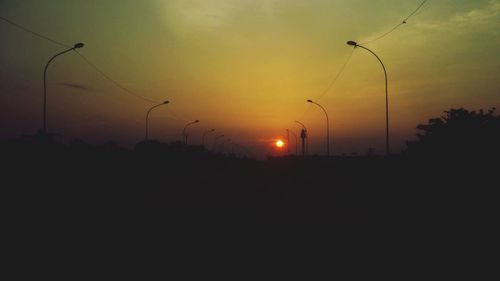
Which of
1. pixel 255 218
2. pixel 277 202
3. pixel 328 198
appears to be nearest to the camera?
pixel 255 218

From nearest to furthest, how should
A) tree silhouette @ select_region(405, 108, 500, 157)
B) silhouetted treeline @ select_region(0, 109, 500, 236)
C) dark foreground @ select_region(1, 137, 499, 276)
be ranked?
dark foreground @ select_region(1, 137, 499, 276) < silhouetted treeline @ select_region(0, 109, 500, 236) < tree silhouette @ select_region(405, 108, 500, 157)

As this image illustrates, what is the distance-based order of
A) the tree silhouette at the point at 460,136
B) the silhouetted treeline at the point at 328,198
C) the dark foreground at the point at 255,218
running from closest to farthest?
the dark foreground at the point at 255,218 → the silhouetted treeline at the point at 328,198 → the tree silhouette at the point at 460,136

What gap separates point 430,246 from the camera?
10.5 metres

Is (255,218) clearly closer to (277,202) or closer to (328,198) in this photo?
(277,202)

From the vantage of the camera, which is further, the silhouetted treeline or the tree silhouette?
the tree silhouette

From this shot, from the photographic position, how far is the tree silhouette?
824 inches

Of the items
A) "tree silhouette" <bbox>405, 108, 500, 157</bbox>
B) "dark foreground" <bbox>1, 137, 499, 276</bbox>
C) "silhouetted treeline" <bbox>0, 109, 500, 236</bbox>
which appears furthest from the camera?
"tree silhouette" <bbox>405, 108, 500, 157</bbox>

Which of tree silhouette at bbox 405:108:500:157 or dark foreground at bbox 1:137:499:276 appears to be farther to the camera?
tree silhouette at bbox 405:108:500:157

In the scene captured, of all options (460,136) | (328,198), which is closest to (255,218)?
(328,198)

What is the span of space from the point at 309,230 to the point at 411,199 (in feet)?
27.3

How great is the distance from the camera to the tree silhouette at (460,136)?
20938 millimetres

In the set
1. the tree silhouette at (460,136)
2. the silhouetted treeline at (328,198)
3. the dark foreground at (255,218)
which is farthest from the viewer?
the tree silhouette at (460,136)

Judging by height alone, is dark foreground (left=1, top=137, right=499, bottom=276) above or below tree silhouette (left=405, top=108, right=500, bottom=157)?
below

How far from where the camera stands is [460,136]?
23.2 m
